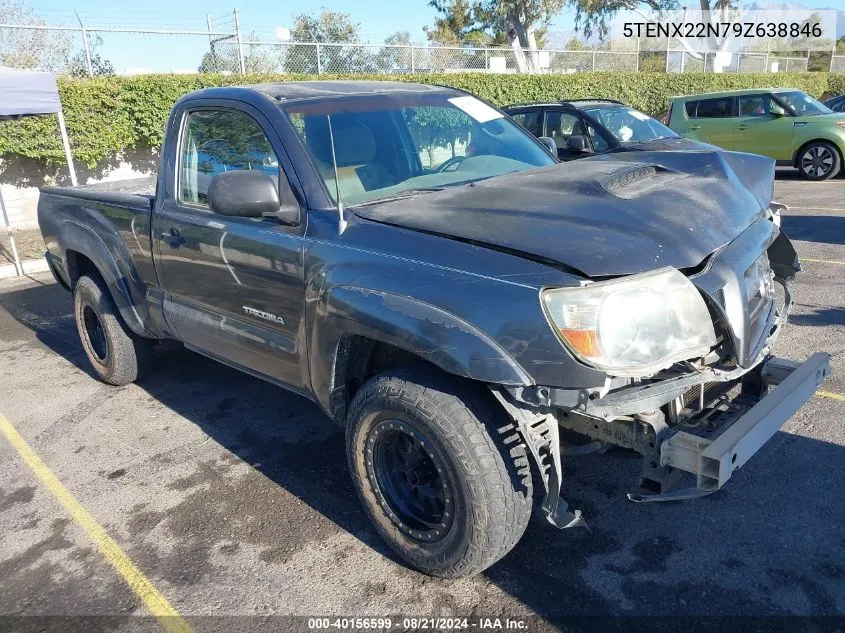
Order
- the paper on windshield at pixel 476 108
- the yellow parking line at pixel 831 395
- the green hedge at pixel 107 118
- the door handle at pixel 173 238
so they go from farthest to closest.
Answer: the green hedge at pixel 107 118 → the yellow parking line at pixel 831 395 → the paper on windshield at pixel 476 108 → the door handle at pixel 173 238

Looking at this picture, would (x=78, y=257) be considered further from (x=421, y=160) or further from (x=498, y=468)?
(x=498, y=468)

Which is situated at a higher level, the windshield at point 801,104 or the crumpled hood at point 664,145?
the windshield at point 801,104

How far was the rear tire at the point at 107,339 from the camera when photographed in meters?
4.97

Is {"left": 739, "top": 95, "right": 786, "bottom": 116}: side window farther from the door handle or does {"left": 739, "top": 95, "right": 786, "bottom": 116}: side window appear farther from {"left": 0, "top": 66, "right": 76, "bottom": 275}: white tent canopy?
the door handle

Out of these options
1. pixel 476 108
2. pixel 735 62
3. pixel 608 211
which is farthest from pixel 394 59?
pixel 735 62

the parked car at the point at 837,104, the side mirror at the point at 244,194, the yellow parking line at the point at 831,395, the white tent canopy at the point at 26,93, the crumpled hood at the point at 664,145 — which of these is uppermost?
the white tent canopy at the point at 26,93

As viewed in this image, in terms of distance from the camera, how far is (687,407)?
9.04 ft

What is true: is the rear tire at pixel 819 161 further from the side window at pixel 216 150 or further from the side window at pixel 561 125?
the side window at pixel 216 150

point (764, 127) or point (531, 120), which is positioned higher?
point (531, 120)

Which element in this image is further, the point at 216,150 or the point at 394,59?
the point at 394,59

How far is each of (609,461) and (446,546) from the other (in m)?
1.39

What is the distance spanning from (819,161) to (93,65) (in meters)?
13.7

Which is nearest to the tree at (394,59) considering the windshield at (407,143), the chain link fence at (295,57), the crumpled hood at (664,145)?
the chain link fence at (295,57)

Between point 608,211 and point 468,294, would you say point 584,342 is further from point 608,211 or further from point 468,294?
point 608,211
